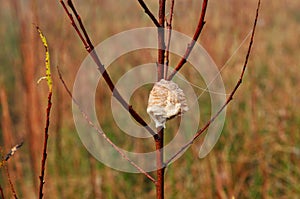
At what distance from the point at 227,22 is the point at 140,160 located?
186 cm

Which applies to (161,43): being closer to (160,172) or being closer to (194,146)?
(160,172)

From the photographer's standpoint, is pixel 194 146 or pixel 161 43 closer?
pixel 161 43

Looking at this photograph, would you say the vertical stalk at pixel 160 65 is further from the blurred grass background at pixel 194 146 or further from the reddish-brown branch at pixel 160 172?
the blurred grass background at pixel 194 146

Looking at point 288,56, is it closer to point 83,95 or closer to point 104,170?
point 83,95

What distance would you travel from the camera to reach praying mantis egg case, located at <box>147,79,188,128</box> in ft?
1.64

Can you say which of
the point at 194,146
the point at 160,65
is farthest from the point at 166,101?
the point at 194,146

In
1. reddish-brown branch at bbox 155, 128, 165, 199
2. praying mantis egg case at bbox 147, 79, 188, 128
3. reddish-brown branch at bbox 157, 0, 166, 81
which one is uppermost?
reddish-brown branch at bbox 157, 0, 166, 81

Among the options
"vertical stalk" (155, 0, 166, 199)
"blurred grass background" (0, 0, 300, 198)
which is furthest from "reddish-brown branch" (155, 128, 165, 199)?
"blurred grass background" (0, 0, 300, 198)

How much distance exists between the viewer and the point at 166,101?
0.50 meters

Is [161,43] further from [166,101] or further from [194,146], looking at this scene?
[194,146]

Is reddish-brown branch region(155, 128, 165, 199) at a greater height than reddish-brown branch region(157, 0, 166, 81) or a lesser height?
lesser

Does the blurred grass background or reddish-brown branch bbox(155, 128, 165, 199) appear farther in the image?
the blurred grass background

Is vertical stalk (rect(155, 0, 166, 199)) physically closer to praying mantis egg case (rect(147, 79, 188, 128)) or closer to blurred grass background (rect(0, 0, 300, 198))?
praying mantis egg case (rect(147, 79, 188, 128))

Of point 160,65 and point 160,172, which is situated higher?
point 160,65
